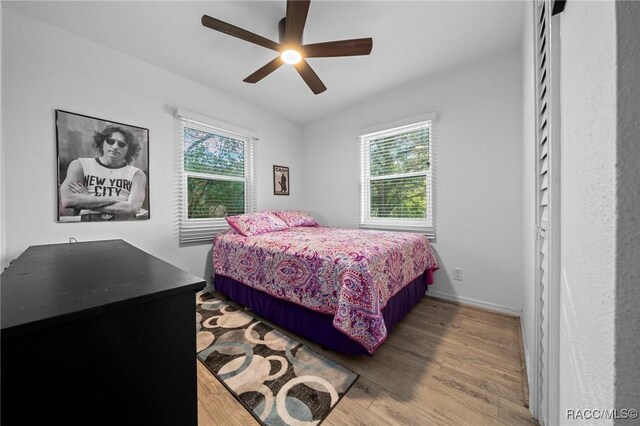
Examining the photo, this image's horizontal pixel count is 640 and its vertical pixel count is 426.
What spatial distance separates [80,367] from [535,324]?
5.39 ft

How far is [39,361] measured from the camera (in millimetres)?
444

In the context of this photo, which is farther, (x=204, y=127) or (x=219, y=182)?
(x=219, y=182)

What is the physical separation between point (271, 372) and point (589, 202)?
1.61m

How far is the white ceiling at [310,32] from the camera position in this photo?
1.71 meters

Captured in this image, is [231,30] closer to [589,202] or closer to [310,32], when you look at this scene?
[310,32]

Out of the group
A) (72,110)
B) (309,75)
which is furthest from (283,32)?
(72,110)

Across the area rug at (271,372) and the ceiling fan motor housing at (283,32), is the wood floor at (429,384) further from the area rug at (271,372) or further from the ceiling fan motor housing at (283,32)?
the ceiling fan motor housing at (283,32)

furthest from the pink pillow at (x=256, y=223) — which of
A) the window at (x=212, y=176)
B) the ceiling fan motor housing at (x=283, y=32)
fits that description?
the ceiling fan motor housing at (x=283, y=32)

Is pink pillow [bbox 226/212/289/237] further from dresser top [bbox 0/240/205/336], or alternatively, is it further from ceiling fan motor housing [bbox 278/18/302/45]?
ceiling fan motor housing [bbox 278/18/302/45]

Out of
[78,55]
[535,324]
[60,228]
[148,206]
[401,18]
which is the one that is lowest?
[535,324]

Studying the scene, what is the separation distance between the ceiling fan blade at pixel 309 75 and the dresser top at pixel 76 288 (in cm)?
185

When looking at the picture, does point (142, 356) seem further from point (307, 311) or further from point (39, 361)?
point (307, 311)

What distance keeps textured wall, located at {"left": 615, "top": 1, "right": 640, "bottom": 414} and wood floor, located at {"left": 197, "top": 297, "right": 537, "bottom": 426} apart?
115 cm

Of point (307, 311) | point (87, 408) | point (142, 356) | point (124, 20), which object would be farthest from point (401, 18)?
point (87, 408)
